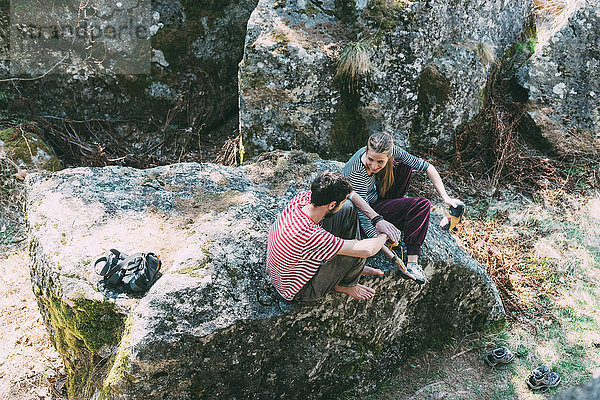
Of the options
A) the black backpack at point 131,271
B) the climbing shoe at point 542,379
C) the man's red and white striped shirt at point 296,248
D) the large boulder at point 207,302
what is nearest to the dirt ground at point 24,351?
the large boulder at point 207,302

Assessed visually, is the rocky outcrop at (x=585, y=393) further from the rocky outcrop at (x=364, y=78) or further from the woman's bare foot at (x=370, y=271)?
the rocky outcrop at (x=364, y=78)

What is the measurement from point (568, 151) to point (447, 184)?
5.97ft

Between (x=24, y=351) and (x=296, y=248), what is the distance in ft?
9.88

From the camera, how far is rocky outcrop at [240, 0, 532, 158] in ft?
19.5

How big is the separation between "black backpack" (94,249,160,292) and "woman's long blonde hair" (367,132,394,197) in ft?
6.17

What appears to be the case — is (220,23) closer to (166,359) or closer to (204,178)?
(204,178)

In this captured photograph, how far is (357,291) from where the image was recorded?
3.66m

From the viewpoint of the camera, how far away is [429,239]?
4.41m

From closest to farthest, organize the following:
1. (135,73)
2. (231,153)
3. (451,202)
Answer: (451,202)
(231,153)
(135,73)

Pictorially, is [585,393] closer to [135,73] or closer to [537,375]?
[537,375]

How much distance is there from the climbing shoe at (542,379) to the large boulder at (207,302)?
2.33 ft

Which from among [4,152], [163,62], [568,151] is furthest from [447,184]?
[4,152]

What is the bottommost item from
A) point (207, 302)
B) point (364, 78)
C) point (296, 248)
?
point (207, 302)

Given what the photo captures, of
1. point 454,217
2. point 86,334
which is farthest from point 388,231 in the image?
point 86,334
